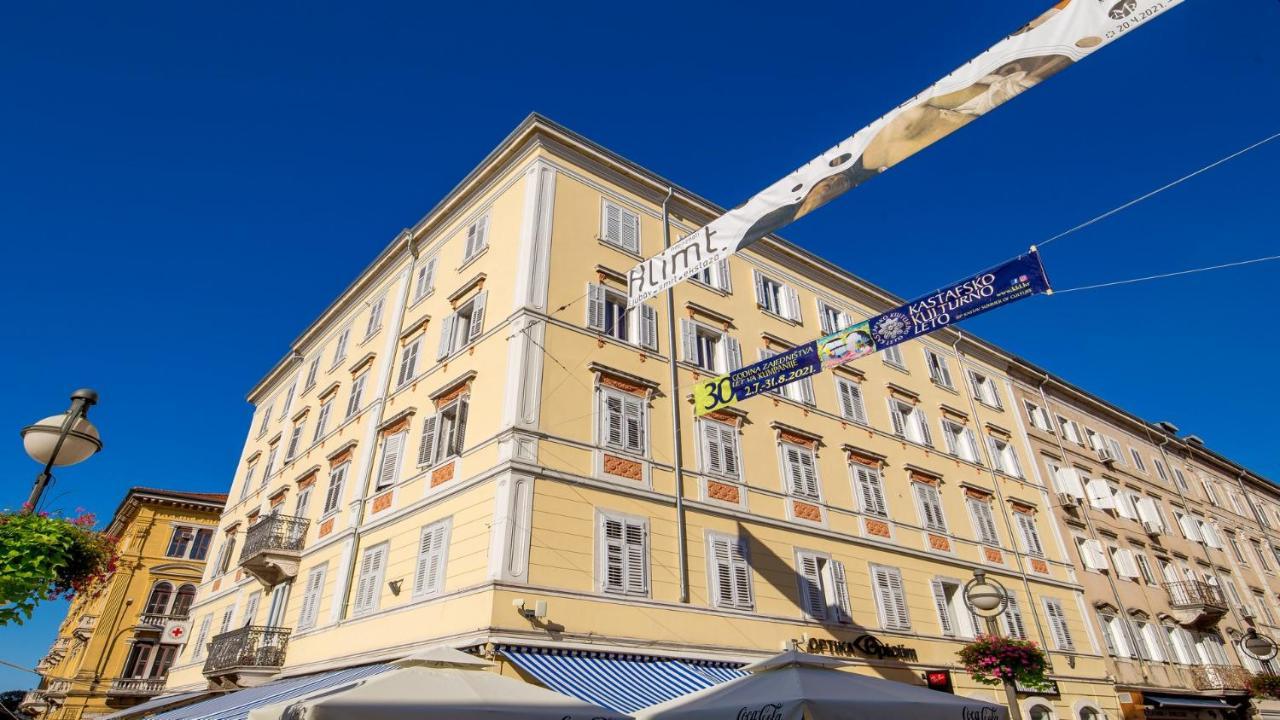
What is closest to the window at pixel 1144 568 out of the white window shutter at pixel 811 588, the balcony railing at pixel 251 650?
the white window shutter at pixel 811 588

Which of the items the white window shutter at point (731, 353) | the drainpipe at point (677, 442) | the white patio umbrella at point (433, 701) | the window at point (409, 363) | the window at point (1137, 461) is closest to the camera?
the white patio umbrella at point (433, 701)

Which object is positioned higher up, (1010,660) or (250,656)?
(250,656)

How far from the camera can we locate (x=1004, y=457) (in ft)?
84.0

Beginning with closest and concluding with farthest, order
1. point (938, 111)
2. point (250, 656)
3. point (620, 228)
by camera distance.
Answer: point (938, 111)
point (250, 656)
point (620, 228)

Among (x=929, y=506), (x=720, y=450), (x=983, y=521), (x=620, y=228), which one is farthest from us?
(x=983, y=521)

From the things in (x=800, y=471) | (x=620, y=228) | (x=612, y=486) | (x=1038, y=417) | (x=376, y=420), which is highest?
(x=1038, y=417)

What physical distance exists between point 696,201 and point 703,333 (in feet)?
14.8

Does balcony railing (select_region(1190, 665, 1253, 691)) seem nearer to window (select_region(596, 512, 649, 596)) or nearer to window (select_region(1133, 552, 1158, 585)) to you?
window (select_region(1133, 552, 1158, 585))

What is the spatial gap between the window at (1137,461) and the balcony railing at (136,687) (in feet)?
162

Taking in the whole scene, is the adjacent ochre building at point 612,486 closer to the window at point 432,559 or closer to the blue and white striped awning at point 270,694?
the window at point 432,559

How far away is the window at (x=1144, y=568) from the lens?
27158 millimetres

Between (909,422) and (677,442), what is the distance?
10999 millimetres

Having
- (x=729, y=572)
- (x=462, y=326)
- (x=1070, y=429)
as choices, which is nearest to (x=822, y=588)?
(x=729, y=572)

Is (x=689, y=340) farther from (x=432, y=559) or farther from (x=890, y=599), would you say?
(x=890, y=599)
